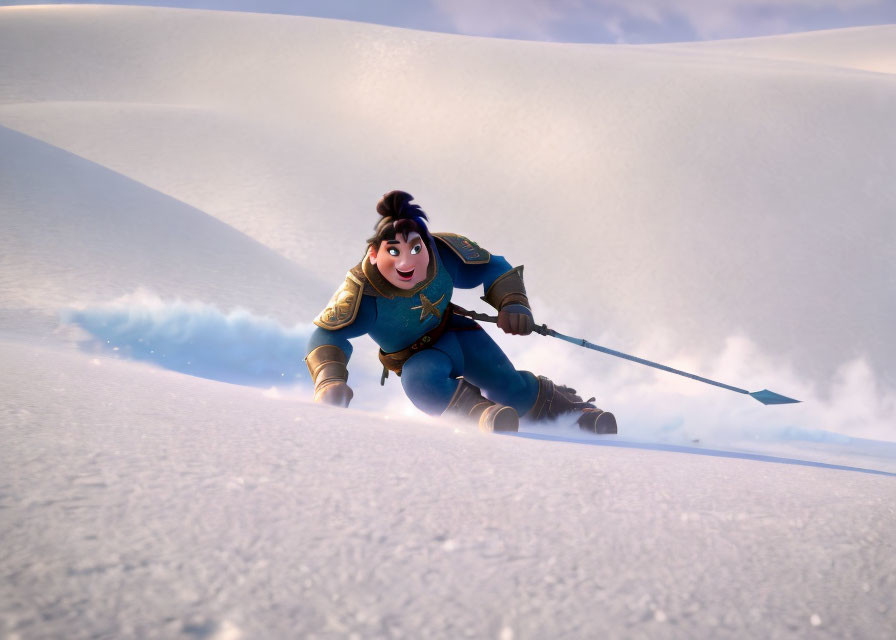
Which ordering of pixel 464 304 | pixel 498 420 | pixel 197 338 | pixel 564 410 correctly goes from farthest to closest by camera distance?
pixel 464 304
pixel 197 338
pixel 564 410
pixel 498 420

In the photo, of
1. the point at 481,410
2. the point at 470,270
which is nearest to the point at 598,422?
the point at 481,410

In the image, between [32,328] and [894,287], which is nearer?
[32,328]

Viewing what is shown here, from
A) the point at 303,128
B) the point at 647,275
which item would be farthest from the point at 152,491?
the point at 303,128

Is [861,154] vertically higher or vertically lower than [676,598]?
higher

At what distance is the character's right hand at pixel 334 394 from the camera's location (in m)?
2.13

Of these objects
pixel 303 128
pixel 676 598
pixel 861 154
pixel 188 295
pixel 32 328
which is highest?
pixel 303 128

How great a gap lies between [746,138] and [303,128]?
4.54 metres

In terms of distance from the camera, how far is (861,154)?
5.56 meters

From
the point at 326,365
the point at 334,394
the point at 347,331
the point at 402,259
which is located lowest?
the point at 334,394

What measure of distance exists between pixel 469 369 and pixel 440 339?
19cm

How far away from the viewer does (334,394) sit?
2141 millimetres

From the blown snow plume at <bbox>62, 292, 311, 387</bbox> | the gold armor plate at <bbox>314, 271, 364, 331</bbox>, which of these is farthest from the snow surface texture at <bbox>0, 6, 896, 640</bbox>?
the gold armor plate at <bbox>314, 271, 364, 331</bbox>

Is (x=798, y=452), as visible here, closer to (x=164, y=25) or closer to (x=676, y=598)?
(x=676, y=598)

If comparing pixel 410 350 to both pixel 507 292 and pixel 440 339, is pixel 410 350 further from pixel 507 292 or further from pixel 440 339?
pixel 507 292
